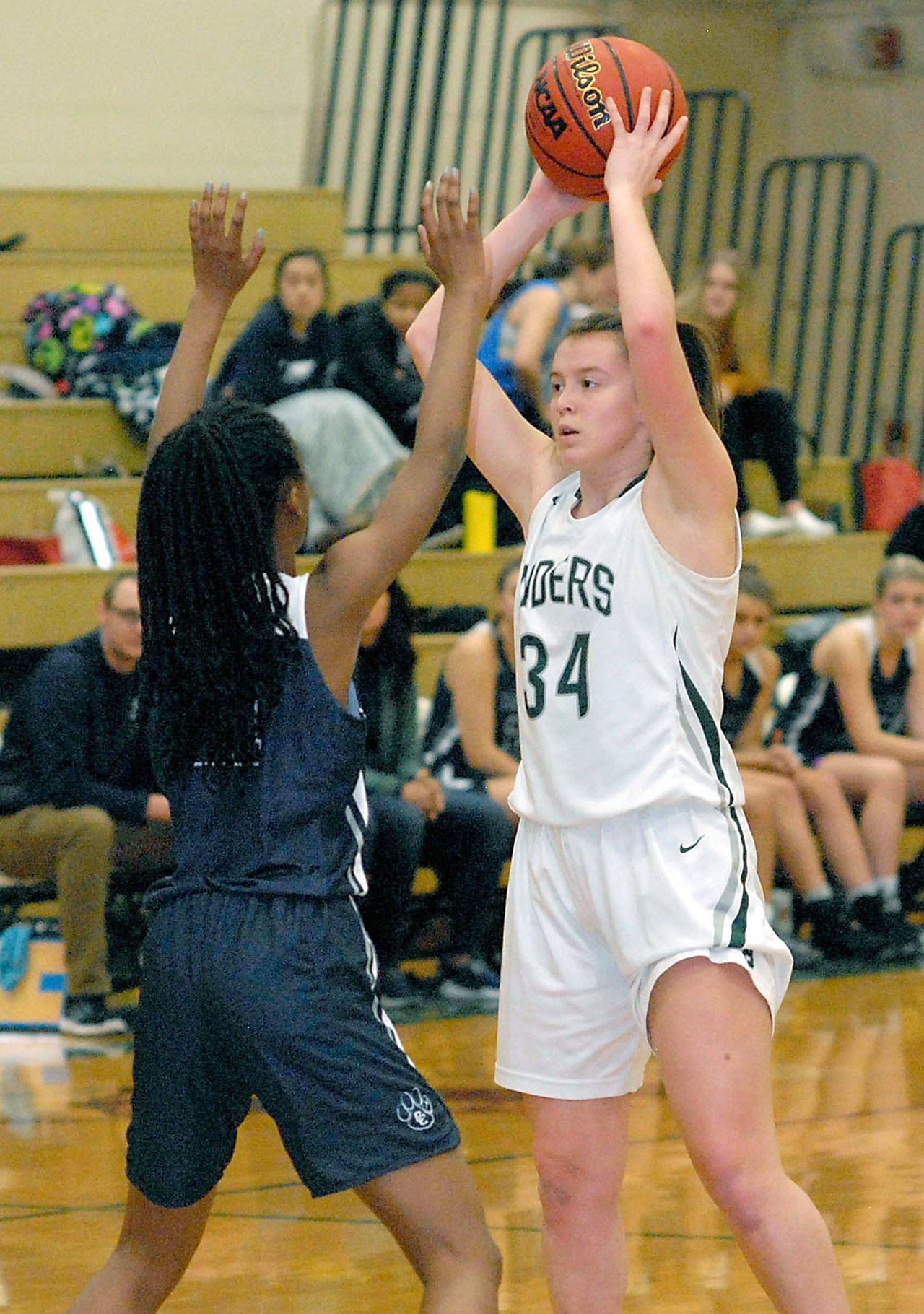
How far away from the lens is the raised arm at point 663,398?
7.45 feet

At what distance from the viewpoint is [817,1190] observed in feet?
11.8

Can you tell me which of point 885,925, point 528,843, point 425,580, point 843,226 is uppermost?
point 528,843

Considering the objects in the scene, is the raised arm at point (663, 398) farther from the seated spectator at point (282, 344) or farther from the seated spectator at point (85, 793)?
the seated spectator at point (282, 344)

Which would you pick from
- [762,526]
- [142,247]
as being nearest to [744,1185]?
[762,526]

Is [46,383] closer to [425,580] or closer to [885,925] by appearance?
[425,580]

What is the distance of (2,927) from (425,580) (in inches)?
84.2

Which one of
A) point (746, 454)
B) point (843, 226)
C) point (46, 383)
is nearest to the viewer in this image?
point (46, 383)

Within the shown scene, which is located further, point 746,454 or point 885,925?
point 746,454

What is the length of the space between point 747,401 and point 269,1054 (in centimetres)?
573

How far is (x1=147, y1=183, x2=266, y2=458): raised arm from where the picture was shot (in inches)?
99.3

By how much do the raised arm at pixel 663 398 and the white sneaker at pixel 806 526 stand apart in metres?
5.29

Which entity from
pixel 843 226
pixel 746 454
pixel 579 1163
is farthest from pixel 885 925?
pixel 843 226

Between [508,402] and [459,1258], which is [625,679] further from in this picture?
[459,1258]

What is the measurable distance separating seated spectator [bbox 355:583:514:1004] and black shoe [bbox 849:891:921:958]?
1209 mm
